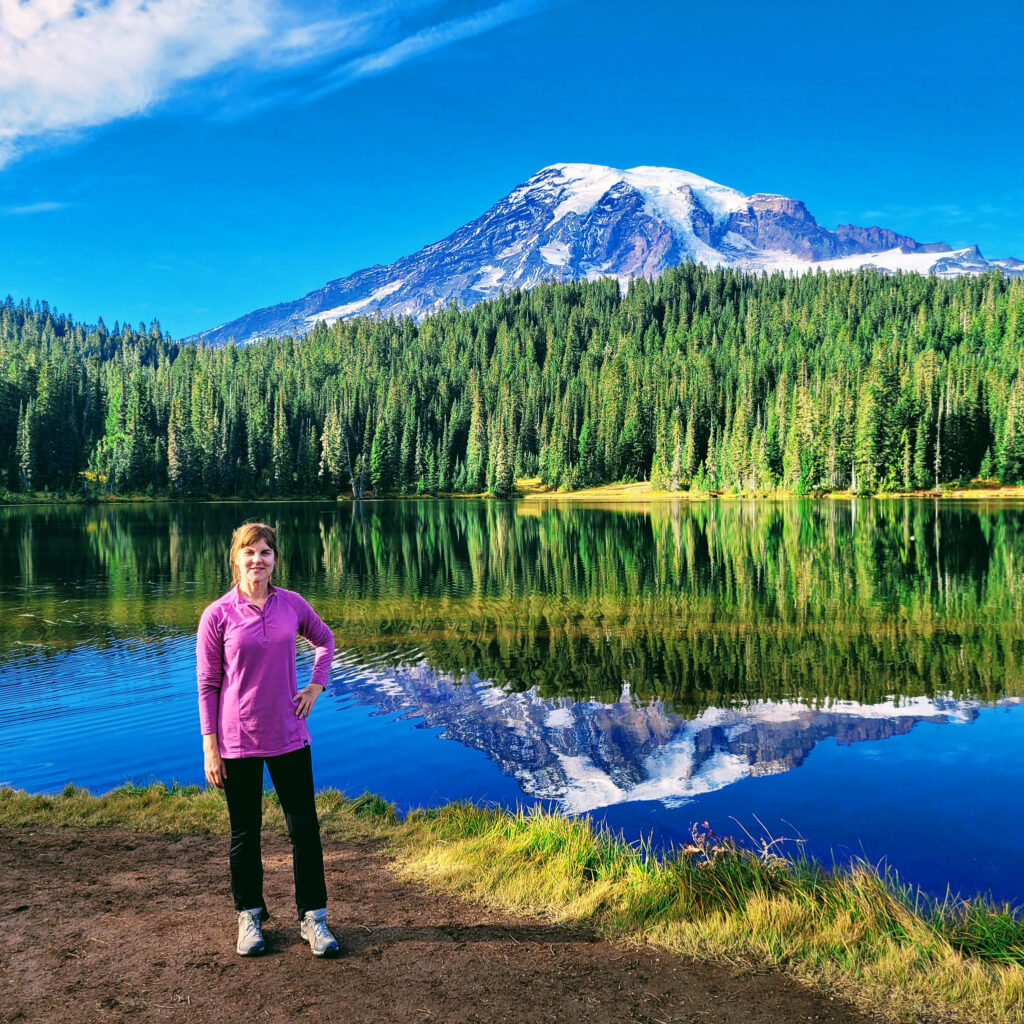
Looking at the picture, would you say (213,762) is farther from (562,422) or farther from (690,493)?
(562,422)

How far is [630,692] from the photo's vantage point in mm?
17891

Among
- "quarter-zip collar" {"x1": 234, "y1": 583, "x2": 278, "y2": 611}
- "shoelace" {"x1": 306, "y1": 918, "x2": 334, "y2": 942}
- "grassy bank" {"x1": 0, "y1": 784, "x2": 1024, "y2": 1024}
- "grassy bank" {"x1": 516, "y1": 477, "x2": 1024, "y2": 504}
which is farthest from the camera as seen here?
"grassy bank" {"x1": 516, "y1": 477, "x2": 1024, "y2": 504}

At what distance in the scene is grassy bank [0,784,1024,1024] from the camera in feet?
19.2

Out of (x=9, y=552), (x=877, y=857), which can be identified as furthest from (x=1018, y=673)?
(x=9, y=552)

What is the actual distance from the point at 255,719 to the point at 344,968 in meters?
1.99

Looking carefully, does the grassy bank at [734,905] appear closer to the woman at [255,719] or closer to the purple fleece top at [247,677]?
the woman at [255,719]

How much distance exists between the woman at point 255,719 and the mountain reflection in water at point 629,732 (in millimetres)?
5797

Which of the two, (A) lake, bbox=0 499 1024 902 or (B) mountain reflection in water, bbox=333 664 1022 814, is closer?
(A) lake, bbox=0 499 1024 902

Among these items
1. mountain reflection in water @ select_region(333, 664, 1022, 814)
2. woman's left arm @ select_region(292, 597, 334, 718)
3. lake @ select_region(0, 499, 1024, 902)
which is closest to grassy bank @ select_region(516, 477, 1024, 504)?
lake @ select_region(0, 499, 1024, 902)

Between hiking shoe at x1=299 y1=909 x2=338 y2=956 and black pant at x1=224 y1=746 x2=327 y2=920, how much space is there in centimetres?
6

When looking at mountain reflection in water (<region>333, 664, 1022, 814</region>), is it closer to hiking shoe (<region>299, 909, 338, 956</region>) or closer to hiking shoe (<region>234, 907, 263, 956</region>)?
hiking shoe (<region>299, 909, 338, 956</region>)

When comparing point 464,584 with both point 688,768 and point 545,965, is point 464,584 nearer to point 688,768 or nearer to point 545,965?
point 688,768

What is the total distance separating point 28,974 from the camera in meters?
6.00

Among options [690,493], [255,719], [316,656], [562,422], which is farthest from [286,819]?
[562,422]
